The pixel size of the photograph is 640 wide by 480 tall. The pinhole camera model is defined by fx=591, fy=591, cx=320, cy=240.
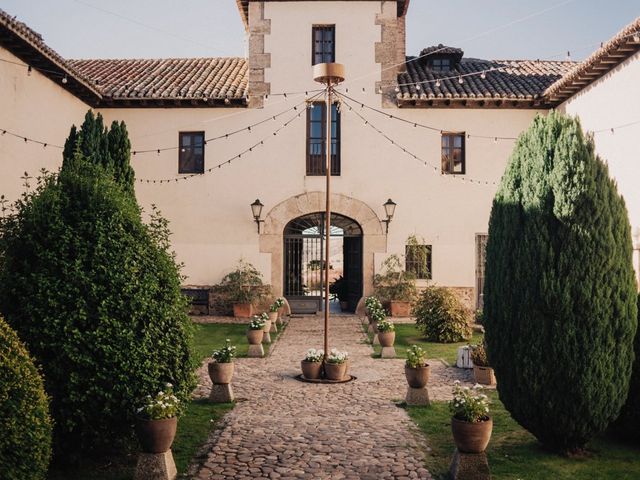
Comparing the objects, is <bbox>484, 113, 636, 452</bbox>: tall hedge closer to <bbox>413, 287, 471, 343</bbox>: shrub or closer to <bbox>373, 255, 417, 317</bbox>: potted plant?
<bbox>413, 287, 471, 343</bbox>: shrub

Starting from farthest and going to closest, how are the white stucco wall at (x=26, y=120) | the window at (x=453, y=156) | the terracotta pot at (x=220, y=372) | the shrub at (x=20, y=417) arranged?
the window at (x=453, y=156) < the white stucco wall at (x=26, y=120) < the terracotta pot at (x=220, y=372) < the shrub at (x=20, y=417)

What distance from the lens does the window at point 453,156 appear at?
53.5ft

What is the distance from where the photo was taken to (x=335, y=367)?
28.2 ft

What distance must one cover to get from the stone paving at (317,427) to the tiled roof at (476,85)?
27.1ft

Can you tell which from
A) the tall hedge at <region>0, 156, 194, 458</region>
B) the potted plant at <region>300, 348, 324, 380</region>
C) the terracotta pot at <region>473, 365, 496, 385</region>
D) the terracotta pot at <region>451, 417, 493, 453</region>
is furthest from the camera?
the potted plant at <region>300, 348, 324, 380</region>

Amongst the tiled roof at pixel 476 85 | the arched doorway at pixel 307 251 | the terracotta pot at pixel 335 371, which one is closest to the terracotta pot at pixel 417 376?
the terracotta pot at pixel 335 371

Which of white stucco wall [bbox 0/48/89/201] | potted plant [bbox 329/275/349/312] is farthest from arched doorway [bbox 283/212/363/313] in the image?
white stucco wall [bbox 0/48/89/201]

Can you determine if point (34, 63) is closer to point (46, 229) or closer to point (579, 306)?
point (46, 229)

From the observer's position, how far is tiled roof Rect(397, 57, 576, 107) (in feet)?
51.5

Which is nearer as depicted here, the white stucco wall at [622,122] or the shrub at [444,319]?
the white stucco wall at [622,122]

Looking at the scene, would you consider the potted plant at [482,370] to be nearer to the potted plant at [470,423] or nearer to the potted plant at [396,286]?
the potted plant at [470,423]

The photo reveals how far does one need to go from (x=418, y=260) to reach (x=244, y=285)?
187 inches

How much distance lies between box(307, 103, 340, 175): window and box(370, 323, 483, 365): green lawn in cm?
489

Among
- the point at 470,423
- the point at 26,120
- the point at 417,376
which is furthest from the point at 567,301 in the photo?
the point at 26,120
